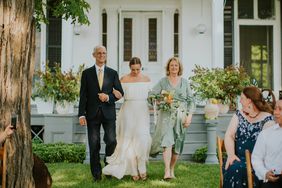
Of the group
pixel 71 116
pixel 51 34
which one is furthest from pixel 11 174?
pixel 51 34

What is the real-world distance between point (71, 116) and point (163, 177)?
338 centimetres

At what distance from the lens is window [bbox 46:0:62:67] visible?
512 inches

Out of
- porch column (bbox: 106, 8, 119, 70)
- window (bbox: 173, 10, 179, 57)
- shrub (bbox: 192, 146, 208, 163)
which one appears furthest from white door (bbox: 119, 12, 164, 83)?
shrub (bbox: 192, 146, 208, 163)

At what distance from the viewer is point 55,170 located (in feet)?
27.4

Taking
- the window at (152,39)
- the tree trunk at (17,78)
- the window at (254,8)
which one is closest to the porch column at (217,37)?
the window at (254,8)

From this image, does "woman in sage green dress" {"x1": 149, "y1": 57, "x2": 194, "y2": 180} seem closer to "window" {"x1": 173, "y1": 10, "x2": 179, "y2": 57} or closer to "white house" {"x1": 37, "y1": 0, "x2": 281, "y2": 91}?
"white house" {"x1": 37, "y1": 0, "x2": 281, "y2": 91}

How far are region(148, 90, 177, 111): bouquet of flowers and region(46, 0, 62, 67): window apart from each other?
6.06 meters

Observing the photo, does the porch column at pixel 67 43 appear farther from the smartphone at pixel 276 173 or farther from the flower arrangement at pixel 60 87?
the smartphone at pixel 276 173

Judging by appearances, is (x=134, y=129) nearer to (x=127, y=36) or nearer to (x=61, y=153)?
(x=61, y=153)

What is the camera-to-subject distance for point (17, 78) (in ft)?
14.9

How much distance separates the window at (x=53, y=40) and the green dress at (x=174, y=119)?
19.6 feet

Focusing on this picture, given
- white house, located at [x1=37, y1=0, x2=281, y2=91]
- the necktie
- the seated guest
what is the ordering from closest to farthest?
the seated guest < the necktie < white house, located at [x1=37, y1=0, x2=281, y2=91]

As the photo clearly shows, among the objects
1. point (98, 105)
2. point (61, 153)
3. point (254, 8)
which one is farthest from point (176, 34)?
point (98, 105)

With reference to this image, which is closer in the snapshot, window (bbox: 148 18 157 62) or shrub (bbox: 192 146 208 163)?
shrub (bbox: 192 146 208 163)
